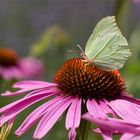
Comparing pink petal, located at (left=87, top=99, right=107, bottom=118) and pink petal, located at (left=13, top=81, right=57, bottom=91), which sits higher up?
pink petal, located at (left=13, top=81, right=57, bottom=91)

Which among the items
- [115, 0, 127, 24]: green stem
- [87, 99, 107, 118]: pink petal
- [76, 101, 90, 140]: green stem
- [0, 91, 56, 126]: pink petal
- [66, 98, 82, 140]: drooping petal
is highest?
[115, 0, 127, 24]: green stem

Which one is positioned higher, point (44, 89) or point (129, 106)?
point (44, 89)

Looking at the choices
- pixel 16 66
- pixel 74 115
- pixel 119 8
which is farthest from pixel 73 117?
pixel 16 66

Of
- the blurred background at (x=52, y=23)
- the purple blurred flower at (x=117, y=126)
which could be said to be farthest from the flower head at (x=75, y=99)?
the blurred background at (x=52, y=23)

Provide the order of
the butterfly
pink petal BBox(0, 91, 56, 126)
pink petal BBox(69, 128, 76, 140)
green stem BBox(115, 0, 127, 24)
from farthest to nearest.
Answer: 1. green stem BBox(115, 0, 127, 24)
2. the butterfly
3. pink petal BBox(0, 91, 56, 126)
4. pink petal BBox(69, 128, 76, 140)

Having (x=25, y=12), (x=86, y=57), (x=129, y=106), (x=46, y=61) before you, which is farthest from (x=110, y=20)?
(x=25, y=12)

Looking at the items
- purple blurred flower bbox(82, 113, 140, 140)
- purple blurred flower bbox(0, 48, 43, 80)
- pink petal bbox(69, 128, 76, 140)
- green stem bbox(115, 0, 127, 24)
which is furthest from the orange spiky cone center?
purple blurred flower bbox(0, 48, 43, 80)

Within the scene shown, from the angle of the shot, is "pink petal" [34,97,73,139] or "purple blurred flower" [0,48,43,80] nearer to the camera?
"pink petal" [34,97,73,139]

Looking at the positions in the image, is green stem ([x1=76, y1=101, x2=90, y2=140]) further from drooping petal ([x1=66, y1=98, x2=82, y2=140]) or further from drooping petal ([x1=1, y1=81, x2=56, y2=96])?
drooping petal ([x1=1, y1=81, x2=56, y2=96])

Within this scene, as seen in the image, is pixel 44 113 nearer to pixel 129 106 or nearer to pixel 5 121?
pixel 5 121
